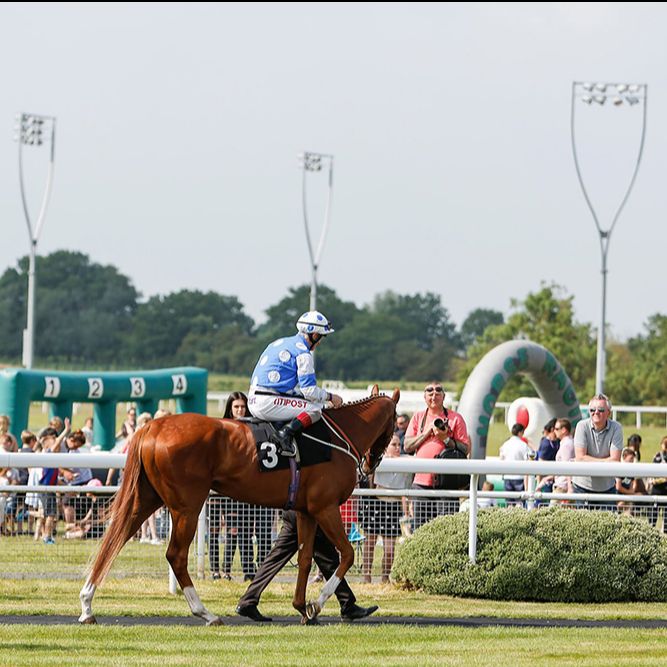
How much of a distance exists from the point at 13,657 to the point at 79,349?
10222 cm

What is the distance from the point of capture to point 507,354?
22547 millimetres

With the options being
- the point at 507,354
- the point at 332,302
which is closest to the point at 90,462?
the point at 507,354

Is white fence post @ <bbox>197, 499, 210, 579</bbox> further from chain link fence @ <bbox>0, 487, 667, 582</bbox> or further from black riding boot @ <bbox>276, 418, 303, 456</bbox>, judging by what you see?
black riding boot @ <bbox>276, 418, 303, 456</bbox>

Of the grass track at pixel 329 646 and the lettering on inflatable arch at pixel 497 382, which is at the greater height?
the lettering on inflatable arch at pixel 497 382

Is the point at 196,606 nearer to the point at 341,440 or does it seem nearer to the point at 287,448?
the point at 287,448

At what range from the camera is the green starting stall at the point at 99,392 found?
21047 millimetres

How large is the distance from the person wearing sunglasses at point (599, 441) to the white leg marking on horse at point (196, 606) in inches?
141

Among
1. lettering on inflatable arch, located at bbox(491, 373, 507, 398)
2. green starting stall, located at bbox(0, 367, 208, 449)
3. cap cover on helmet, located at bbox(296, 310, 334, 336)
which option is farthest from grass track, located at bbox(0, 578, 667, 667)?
lettering on inflatable arch, located at bbox(491, 373, 507, 398)

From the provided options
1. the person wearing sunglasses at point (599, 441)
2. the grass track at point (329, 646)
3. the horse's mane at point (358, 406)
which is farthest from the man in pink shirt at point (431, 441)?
the grass track at point (329, 646)

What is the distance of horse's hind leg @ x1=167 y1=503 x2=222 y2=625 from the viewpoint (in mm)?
8508

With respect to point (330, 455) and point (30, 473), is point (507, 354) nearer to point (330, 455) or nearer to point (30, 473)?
point (30, 473)

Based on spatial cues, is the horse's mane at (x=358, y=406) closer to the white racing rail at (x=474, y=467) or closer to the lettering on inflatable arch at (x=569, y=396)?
the white racing rail at (x=474, y=467)

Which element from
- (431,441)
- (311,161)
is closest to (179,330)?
(311,161)

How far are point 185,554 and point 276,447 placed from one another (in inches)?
34.1
